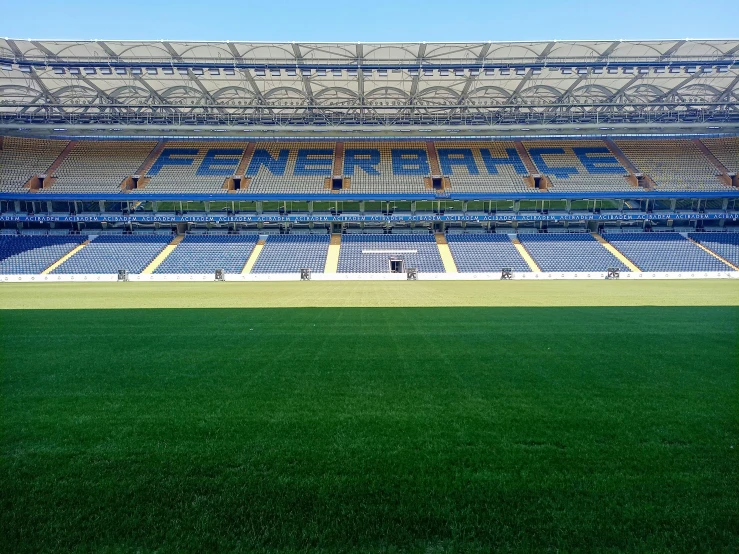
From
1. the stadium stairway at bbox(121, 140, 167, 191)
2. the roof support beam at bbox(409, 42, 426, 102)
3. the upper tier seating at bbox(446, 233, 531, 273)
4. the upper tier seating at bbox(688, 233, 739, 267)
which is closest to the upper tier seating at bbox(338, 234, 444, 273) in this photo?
the upper tier seating at bbox(446, 233, 531, 273)

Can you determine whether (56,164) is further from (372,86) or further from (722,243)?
(722,243)

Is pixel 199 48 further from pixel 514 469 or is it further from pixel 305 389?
pixel 514 469

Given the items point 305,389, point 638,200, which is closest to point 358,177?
point 638,200

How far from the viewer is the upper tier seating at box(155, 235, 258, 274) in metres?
31.9

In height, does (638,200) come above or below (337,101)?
below

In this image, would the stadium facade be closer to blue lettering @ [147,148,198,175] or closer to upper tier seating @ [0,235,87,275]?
upper tier seating @ [0,235,87,275]

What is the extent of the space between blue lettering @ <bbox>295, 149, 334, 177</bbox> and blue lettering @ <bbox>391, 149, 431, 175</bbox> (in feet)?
20.8

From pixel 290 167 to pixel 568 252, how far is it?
26139mm

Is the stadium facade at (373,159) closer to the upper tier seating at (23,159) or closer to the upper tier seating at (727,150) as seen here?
the upper tier seating at (23,159)

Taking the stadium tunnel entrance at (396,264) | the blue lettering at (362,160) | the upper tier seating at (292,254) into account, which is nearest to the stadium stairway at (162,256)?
the upper tier seating at (292,254)

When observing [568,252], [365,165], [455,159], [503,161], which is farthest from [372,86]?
[568,252]

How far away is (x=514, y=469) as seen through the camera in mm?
3486

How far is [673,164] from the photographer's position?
3816 cm

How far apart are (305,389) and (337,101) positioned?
34592mm
